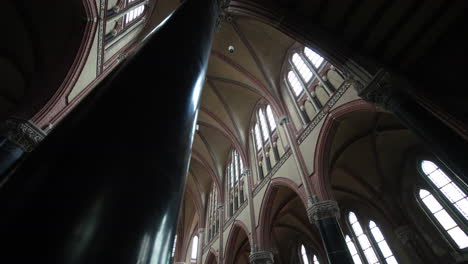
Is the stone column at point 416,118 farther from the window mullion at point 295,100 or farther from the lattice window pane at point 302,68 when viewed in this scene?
the lattice window pane at point 302,68

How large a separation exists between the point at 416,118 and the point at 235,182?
10124mm

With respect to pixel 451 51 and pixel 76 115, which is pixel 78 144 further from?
pixel 451 51

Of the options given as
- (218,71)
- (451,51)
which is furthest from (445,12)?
(218,71)

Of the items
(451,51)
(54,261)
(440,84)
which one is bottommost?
(54,261)

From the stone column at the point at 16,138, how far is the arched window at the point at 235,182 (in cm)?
909

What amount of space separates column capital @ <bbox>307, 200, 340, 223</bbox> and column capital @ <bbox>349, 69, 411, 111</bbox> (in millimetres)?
3038

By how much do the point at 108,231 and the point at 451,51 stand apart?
6473 millimetres

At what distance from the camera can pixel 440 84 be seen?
189 inches

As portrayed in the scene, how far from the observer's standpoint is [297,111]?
9.38 meters

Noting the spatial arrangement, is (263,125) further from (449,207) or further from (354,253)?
(449,207)

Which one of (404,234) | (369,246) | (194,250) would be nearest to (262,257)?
(369,246)

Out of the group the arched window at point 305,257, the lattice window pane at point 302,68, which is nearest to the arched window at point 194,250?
the arched window at point 305,257

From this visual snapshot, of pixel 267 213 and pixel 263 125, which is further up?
pixel 263 125

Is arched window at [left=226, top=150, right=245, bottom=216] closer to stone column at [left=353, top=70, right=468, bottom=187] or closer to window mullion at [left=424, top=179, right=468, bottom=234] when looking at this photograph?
window mullion at [left=424, top=179, right=468, bottom=234]
